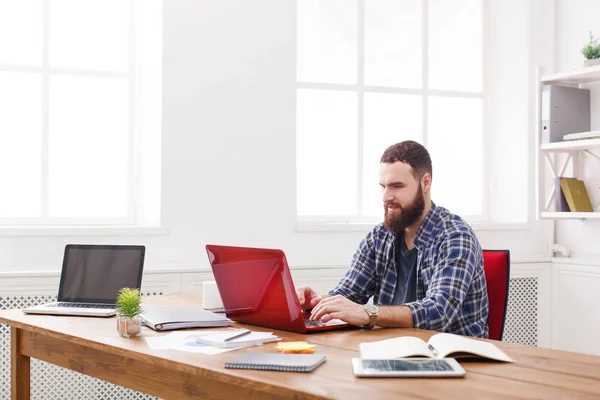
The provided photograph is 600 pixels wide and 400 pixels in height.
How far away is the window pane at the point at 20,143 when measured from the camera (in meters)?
3.33

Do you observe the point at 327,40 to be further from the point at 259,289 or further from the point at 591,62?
the point at 259,289

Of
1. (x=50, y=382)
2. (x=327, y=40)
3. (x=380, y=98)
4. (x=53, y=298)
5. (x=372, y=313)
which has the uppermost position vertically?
(x=327, y=40)

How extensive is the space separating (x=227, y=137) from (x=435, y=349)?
6.53 feet

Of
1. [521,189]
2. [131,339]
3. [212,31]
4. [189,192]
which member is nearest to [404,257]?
[131,339]

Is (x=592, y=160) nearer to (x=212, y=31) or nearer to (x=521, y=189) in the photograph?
(x=521, y=189)

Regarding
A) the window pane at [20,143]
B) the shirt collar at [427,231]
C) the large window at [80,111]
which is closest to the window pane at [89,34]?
the large window at [80,111]

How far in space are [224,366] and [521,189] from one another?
2917mm

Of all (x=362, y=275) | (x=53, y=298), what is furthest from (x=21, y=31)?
(x=362, y=275)

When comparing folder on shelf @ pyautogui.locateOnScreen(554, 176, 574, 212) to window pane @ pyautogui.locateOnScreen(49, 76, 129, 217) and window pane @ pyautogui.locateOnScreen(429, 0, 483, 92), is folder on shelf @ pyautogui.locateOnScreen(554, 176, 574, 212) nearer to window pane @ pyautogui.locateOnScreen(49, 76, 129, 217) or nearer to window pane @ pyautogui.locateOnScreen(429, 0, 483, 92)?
window pane @ pyautogui.locateOnScreen(429, 0, 483, 92)

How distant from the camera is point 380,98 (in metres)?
4.07

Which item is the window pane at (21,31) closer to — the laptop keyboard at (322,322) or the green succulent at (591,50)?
the laptop keyboard at (322,322)

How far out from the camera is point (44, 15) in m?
3.38

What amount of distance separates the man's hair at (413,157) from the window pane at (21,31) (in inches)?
71.3

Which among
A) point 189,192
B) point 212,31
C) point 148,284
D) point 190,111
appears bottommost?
point 148,284
